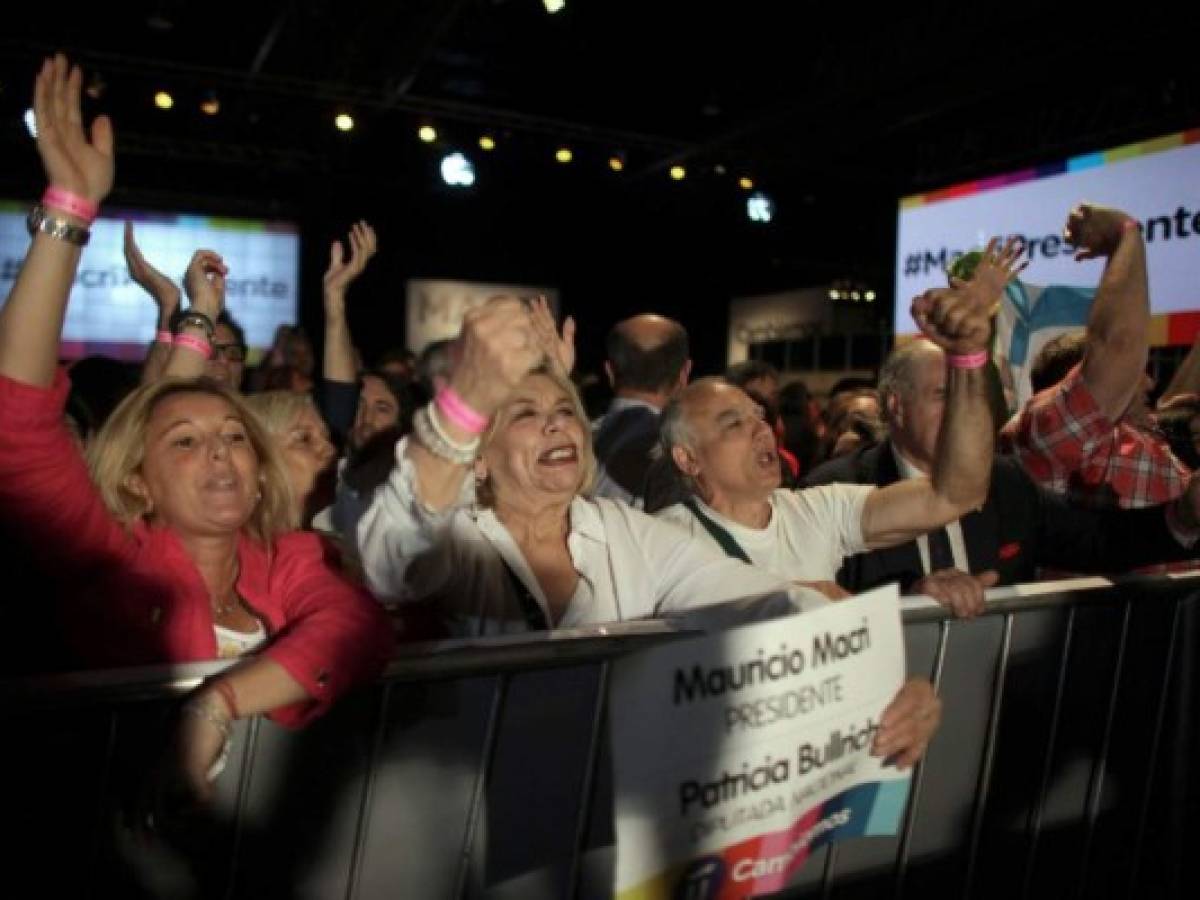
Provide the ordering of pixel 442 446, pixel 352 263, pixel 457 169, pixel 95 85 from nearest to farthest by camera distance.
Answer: pixel 442 446 → pixel 352 263 → pixel 95 85 → pixel 457 169

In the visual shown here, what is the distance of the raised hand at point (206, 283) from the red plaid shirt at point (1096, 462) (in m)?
2.43

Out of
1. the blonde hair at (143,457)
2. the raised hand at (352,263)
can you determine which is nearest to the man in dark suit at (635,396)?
the raised hand at (352,263)

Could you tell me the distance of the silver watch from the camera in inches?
68.4

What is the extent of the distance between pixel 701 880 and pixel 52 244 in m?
1.39

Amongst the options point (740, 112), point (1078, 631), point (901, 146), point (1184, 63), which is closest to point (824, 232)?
point (901, 146)

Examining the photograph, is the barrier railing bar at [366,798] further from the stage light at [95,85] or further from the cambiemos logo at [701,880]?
the stage light at [95,85]

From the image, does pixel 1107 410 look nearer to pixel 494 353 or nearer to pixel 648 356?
pixel 648 356

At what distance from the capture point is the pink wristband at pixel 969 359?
93.5 inches

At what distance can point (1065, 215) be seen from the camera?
23.4ft

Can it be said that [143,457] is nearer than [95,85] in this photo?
Yes

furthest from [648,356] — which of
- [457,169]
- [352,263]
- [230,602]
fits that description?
[457,169]

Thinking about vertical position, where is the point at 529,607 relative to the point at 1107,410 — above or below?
below

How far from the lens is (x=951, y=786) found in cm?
210

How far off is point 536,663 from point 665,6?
8.94m
